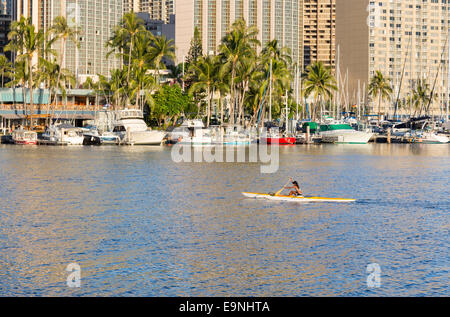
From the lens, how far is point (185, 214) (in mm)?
49938

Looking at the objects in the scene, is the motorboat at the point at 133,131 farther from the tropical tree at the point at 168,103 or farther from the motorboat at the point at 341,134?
the motorboat at the point at 341,134

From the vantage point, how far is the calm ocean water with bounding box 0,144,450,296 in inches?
1249

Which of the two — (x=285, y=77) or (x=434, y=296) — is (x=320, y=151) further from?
(x=434, y=296)

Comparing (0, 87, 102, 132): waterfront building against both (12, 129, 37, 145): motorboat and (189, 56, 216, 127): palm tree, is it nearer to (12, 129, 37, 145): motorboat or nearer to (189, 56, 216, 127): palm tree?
(12, 129, 37, 145): motorboat

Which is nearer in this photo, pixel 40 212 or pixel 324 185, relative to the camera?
pixel 40 212

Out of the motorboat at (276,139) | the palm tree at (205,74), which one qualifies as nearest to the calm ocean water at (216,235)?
the motorboat at (276,139)

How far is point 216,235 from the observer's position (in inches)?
1655

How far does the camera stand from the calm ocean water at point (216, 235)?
31.7m

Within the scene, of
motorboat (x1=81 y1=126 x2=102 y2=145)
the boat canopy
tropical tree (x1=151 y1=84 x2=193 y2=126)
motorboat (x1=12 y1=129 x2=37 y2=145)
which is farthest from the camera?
tropical tree (x1=151 y1=84 x2=193 y2=126)

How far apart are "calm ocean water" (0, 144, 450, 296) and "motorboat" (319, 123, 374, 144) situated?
209 ft

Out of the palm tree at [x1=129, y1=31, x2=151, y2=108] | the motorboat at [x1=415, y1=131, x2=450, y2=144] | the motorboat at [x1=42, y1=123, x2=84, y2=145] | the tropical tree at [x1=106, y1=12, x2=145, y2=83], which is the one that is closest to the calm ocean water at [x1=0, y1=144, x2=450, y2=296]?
the motorboat at [x1=42, y1=123, x2=84, y2=145]

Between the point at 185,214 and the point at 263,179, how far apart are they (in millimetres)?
25396

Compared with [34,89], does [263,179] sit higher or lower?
lower
